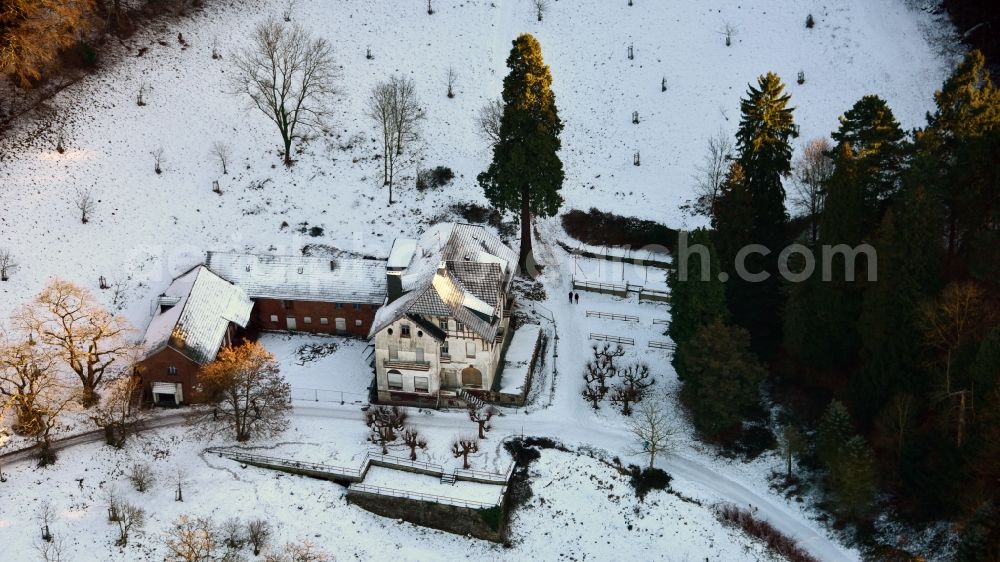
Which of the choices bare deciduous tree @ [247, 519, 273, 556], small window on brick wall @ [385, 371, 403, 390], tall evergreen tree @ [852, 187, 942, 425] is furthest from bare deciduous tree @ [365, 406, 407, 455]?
tall evergreen tree @ [852, 187, 942, 425]

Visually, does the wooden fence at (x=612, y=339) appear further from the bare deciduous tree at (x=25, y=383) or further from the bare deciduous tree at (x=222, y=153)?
the bare deciduous tree at (x=25, y=383)

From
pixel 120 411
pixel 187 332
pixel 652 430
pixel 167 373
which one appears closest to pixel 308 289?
pixel 187 332

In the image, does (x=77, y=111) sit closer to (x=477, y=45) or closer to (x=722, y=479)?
(x=477, y=45)

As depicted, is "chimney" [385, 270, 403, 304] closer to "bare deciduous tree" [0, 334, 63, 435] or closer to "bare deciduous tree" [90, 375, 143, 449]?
"bare deciduous tree" [90, 375, 143, 449]

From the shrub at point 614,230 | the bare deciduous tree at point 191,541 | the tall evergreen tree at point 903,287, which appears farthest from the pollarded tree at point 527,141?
the bare deciduous tree at point 191,541

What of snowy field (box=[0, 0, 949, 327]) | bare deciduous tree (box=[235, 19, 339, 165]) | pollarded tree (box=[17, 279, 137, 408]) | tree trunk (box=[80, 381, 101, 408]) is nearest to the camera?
pollarded tree (box=[17, 279, 137, 408])

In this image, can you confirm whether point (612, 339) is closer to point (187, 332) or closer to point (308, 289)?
point (308, 289)
